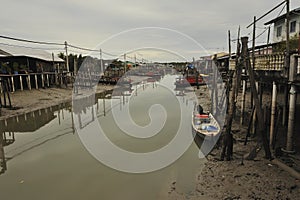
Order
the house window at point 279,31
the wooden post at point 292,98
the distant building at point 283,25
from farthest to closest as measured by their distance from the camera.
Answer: the house window at point 279,31 → the distant building at point 283,25 → the wooden post at point 292,98

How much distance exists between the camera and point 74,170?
9.27 m

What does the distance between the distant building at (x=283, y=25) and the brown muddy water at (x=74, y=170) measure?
65.3 feet

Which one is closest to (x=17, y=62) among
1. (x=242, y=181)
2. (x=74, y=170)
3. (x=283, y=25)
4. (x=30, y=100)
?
(x=30, y=100)

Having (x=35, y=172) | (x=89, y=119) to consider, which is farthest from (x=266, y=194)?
(x=89, y=119)

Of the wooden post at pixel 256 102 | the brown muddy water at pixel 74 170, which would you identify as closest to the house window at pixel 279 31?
the brown muddy water at pixel 74 170

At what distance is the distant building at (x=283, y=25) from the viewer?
959 inches

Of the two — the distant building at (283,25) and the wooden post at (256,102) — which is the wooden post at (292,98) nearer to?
the wooden post at (256,102)

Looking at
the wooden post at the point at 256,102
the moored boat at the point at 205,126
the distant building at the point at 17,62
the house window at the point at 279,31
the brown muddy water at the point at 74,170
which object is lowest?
the brown muddy water at the point at 74,170

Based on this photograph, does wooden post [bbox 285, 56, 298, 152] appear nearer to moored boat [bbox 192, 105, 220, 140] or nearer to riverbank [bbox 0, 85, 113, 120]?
moored boat [bbox 192, 105, 220, 140]

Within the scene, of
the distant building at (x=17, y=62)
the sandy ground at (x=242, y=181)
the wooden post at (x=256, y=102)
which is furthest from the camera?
the distant building at (x=17, y=62)

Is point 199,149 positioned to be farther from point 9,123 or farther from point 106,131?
point 9,123

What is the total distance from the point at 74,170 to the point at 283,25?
29.2 meters

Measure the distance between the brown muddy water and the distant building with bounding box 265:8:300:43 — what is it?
19902 mm

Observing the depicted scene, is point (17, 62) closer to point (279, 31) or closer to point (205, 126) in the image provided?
point (205, 126)
